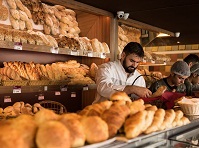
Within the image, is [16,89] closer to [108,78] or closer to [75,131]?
[108,78]

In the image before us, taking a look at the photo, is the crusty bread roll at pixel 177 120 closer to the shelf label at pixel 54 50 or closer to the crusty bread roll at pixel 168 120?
the crusty bread roll at pixel 168 120

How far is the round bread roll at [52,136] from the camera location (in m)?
0.87

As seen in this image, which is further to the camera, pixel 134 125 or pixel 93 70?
pixel 93 70

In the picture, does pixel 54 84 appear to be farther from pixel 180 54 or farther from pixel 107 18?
pixel 180 54

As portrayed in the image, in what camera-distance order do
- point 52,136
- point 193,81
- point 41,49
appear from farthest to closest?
point 193,81, point 41,49, point 52,136

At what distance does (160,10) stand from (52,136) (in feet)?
Answer: 9.30

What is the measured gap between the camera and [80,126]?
1.01m

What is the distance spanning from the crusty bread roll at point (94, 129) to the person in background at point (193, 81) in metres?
3.10

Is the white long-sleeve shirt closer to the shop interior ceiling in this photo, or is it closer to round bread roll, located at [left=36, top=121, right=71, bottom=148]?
the shop interior ceiling

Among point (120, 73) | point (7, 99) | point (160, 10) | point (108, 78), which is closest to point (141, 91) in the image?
point (108, 78)

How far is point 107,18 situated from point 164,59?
1.81 metres

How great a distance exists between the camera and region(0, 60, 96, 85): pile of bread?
8.57 ft

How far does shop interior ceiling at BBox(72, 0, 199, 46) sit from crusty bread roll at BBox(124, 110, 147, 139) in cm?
201

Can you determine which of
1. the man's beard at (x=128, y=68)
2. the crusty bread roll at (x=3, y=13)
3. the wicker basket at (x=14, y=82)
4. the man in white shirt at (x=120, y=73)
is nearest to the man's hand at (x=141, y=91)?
the man in white shirt at (x=120, y=73)
